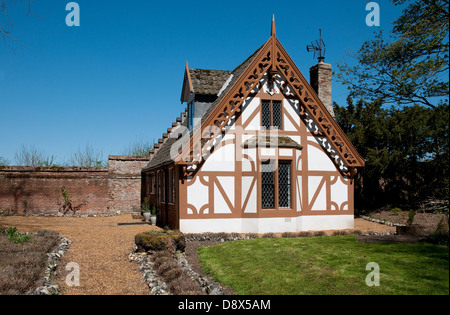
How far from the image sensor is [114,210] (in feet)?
86.1

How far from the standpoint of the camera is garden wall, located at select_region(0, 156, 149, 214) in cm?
2470

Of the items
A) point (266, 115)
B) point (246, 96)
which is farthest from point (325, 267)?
point (266, 115)

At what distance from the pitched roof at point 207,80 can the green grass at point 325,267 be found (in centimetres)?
878

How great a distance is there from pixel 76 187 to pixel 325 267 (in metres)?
20.7

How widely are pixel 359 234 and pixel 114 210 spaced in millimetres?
16875

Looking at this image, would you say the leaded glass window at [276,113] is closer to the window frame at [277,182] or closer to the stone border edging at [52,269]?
the window frame at [277,182]

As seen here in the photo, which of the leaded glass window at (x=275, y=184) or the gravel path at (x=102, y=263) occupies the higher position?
the leaded glass window at (x=275, y=184)

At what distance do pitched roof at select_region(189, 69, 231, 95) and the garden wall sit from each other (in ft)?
32.1

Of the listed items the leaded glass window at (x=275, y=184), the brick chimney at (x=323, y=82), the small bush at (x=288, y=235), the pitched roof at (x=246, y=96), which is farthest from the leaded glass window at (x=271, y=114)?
the brick chimney at (x=323, y=82)

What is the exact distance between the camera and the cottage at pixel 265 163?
15398 mm

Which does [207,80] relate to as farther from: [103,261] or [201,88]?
[103,261]

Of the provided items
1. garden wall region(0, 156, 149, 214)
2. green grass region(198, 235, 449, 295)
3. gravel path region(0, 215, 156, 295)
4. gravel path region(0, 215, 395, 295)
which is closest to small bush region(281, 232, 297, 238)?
green grass region(198, 235, 449, 295)

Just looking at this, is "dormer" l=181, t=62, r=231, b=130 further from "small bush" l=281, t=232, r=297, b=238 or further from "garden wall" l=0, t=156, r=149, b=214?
"garden wall" l=0, t=156, r=149, b=214
